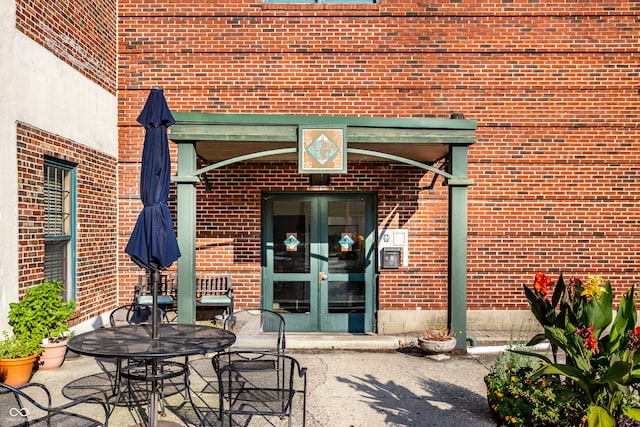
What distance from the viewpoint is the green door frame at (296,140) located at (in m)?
6.54

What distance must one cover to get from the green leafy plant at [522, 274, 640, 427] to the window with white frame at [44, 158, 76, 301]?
20.7 ft

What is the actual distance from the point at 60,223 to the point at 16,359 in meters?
2.38

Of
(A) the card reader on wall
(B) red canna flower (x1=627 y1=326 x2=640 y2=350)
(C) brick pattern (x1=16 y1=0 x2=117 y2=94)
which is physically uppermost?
(C) brick pattern (x1=16 y1=0 x2=117 y2=94)

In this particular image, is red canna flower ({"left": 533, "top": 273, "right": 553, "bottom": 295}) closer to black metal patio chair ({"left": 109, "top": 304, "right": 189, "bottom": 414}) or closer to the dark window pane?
black metal patio chair ({"left": 109, "top": 304, "right": 189, "bottom": 414})

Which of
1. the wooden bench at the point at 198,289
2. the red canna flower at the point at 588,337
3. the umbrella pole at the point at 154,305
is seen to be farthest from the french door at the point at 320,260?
the red canna flower at the point at 588,337

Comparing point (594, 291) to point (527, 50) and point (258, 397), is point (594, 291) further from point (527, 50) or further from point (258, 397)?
point (527, 50)

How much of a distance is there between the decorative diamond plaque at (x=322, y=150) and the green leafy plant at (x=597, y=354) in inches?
126

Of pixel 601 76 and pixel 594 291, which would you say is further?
pixel 601 76

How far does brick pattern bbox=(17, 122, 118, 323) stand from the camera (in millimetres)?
6176

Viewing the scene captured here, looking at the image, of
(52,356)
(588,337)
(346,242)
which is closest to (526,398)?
(588,337)

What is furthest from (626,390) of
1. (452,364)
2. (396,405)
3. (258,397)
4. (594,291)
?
(452,364)

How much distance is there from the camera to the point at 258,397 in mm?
4051

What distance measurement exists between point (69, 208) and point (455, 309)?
5.88m

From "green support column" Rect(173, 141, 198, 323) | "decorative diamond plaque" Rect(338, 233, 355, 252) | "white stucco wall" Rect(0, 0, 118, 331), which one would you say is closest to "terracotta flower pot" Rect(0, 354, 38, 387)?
"white stucco wall" Rect(0, 0, 118, 331)
